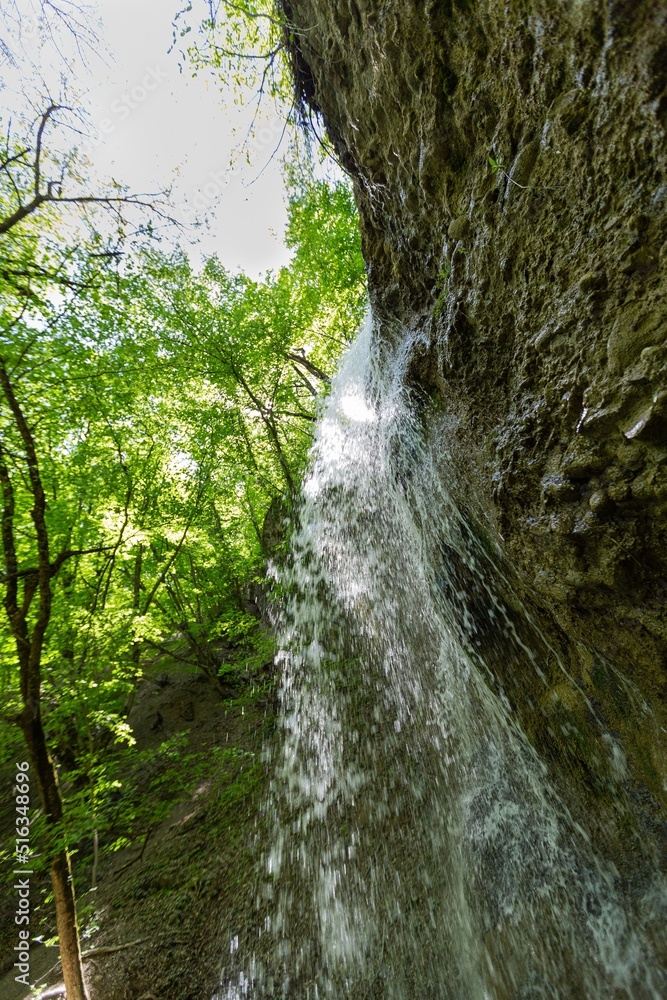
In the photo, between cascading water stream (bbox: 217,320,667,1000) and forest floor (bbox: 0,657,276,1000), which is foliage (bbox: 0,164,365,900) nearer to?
forest floor (bbox: 0,657,276,1000)

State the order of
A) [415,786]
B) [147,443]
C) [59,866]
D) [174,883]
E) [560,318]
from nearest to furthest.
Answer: [560,318] → [59,866] → [415,786] → [174,883] → [147,443]

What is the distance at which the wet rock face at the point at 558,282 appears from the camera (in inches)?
68.3

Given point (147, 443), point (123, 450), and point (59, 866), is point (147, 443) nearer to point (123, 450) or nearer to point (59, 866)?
point (123, 450)

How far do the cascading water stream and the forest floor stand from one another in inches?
22.5

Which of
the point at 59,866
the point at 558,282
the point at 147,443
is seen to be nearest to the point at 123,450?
the point at 147,443

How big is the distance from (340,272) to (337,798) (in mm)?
10931

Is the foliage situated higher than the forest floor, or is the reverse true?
the foliage

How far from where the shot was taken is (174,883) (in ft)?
23.5

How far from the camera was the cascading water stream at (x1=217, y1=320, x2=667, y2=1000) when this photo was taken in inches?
133

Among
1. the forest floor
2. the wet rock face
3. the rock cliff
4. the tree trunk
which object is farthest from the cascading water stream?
the tree trunk

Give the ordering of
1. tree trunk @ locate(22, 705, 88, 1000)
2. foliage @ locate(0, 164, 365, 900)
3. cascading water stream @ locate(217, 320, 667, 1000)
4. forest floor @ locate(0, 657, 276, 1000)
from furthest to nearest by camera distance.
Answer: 1. forest floor @ locate(0, 657, 276, 1000)
2. foliage @ locate(0, 164, 365, 900)
3. tree trunk @ locate(22, 705, 88, 1000)
4. cascading water stream @ locate(217, 320, 667, 1000)

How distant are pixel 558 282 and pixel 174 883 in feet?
31.8

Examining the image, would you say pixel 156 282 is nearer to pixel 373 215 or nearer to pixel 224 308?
pixel 224 308

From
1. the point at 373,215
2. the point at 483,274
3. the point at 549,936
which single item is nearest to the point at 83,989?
the point at 549,936
